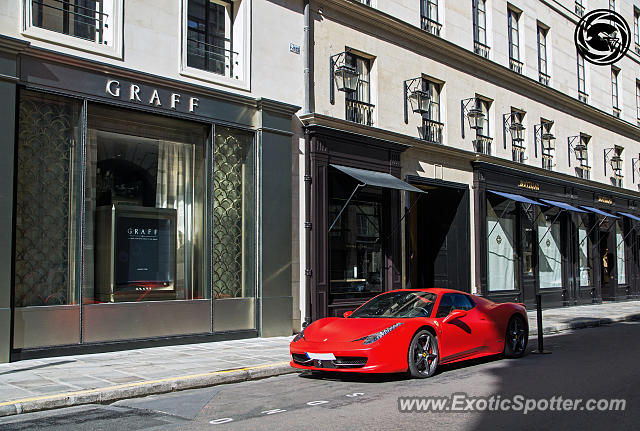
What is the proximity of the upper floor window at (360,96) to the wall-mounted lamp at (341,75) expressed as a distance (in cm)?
19

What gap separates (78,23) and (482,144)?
13.8 meters

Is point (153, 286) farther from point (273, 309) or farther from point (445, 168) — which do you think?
point (445, 168)

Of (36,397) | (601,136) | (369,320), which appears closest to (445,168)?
(369,320)

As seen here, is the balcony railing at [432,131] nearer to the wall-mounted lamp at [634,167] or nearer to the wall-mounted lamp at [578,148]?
the wall-mounted lamp at [578,148]

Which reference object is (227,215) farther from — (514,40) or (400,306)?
(514,40)

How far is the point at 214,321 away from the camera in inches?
523

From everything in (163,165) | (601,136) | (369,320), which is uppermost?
(601,136)

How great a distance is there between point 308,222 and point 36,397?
27.5ft

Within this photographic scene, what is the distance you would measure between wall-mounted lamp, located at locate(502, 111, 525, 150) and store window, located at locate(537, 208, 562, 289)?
312 centimetres

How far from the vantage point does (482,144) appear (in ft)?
70.7

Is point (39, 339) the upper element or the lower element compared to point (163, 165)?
lower

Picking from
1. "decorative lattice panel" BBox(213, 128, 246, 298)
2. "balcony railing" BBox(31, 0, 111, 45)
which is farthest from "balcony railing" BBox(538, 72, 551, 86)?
"balcony railing" BBox(31, 0, 111, 45)

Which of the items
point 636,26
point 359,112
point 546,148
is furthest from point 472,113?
point 636,26

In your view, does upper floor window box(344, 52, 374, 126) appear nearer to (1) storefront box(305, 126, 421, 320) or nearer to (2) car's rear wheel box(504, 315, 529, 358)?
(1) storefront box(305, 126, 421, 320)
